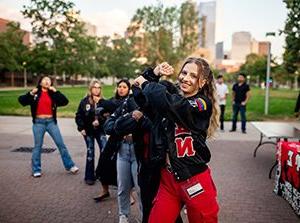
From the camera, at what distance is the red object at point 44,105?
21.3 feet

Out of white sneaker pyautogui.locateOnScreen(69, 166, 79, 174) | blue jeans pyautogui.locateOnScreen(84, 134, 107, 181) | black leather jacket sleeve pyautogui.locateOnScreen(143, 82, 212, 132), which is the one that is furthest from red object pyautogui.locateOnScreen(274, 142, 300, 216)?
Result: white sneaker pyautogui.locateOnScreen(69, 166, 79, 174)

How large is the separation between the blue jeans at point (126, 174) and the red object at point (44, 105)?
291cm

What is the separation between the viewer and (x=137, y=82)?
2621mm

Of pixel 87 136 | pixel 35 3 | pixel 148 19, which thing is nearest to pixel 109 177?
pixel 87 136

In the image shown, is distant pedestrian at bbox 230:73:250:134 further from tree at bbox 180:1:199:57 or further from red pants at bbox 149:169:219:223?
tree at bbox 180:1:199:57

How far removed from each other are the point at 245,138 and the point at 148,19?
1864 inches

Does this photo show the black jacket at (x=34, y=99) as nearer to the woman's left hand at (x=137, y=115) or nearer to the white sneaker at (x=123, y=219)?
the white sneaker at (x=123, y=219)

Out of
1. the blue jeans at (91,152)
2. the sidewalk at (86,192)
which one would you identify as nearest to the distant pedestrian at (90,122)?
the blue jeans at (91,152)

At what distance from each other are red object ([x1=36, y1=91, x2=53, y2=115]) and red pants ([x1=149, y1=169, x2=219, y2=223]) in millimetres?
4439

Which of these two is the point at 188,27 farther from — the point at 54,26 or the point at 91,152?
the point at 91,152

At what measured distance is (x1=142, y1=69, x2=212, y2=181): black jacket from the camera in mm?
2430

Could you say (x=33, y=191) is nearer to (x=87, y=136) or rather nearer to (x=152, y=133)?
(x=87, y=136)

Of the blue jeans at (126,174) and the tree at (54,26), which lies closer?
the blue jeans at (126,174)

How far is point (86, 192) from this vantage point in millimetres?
5684
